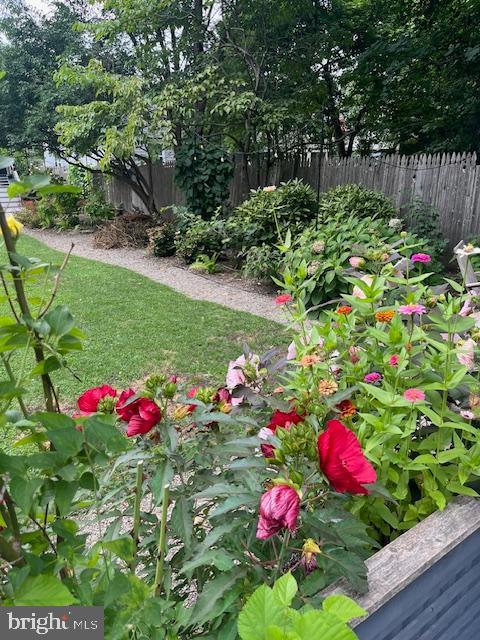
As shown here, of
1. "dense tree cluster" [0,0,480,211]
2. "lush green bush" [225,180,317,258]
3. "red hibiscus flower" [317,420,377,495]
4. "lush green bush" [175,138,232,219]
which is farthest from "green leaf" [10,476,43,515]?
"lush green bush" [175,138,232,219]

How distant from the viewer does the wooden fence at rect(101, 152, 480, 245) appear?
6.25m

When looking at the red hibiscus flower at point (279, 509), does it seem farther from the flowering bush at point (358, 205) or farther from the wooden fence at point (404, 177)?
the wooden fence at point (404, 177)

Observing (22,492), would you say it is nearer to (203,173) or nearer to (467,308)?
(467,308)

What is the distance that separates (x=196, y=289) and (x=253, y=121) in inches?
120

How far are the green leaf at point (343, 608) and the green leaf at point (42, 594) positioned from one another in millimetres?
312

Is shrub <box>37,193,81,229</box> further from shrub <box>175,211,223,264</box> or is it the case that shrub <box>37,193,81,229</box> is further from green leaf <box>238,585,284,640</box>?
green leaf <box>238,585,284,640</box>

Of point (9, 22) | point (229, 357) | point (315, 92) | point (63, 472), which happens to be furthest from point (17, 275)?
point (9, 22)

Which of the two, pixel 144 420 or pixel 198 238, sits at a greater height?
pixel 144 420

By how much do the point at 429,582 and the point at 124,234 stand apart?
9.59m

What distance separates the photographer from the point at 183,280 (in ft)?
22.5

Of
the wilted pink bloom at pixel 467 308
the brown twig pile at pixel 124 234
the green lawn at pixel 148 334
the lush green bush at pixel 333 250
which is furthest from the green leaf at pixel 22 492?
the brown twig pile at pixel 124 234

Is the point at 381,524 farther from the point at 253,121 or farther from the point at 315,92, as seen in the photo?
the point at 315,92

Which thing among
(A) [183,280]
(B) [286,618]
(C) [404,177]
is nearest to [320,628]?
(B) [286,618]

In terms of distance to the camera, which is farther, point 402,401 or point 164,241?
point 164,241
